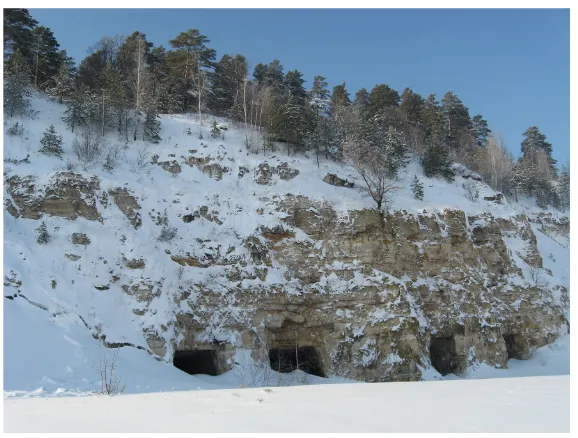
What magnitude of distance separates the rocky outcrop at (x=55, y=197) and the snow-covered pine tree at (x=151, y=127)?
7360mm

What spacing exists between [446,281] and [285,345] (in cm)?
823

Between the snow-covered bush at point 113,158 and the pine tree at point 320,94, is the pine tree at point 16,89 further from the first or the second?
the pine tree at point 320,94

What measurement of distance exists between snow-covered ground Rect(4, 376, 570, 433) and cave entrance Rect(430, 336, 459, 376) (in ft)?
41.0

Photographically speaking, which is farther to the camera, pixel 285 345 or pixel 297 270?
pixel 297 270

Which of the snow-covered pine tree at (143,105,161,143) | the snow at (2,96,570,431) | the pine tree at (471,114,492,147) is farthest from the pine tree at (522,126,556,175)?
the snow-covered pine tree at (143,105,161,143)

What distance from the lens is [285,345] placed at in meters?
16.6

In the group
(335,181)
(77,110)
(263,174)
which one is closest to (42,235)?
(263,174)

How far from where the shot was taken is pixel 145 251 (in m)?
16.1

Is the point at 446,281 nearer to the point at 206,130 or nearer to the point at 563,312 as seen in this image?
the point at 563,312

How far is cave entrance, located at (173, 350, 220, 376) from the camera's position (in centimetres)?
1524

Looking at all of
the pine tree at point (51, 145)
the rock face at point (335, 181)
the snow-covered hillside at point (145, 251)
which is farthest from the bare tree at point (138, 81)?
the rock face at point (335, 181)

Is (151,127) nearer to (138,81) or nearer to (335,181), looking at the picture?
(138,81)

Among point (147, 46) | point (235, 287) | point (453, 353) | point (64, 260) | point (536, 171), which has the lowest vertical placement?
point (453, 353)

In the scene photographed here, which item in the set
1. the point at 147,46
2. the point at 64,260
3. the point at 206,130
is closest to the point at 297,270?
the point at 64,260
